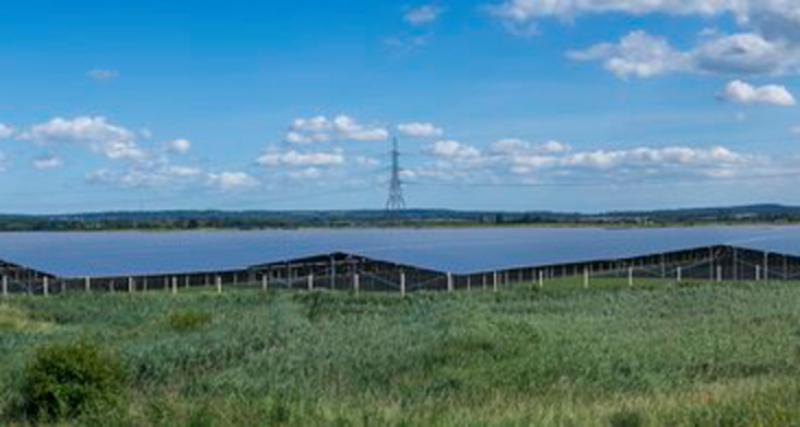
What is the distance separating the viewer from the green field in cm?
1046

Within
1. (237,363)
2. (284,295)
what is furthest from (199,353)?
(284,295)

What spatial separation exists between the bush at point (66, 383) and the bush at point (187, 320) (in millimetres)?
13963

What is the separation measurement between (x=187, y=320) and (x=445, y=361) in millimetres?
13281

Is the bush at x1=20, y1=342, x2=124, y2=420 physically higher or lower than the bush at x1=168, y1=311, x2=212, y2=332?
higher

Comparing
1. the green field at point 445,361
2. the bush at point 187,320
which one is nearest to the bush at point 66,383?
the green field at point 445,361

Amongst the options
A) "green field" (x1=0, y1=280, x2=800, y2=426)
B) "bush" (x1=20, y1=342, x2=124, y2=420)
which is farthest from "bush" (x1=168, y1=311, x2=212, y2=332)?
"bush" (x1=20, y1=342, x2=124, y2=420)

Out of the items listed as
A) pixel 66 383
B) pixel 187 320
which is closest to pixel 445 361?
pixel 66 383

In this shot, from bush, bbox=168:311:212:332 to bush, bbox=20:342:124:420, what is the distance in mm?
13963

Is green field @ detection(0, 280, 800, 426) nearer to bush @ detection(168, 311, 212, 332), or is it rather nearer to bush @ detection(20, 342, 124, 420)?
bush @ detection(168, 311, 212, 332)

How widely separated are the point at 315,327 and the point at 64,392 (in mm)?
13031

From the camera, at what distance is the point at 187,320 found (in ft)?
100

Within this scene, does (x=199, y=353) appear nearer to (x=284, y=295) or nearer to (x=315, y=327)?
(x=315, y=327)

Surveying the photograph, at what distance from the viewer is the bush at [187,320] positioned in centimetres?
3002

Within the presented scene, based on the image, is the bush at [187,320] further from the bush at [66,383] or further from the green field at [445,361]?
the bush at [66,383]
